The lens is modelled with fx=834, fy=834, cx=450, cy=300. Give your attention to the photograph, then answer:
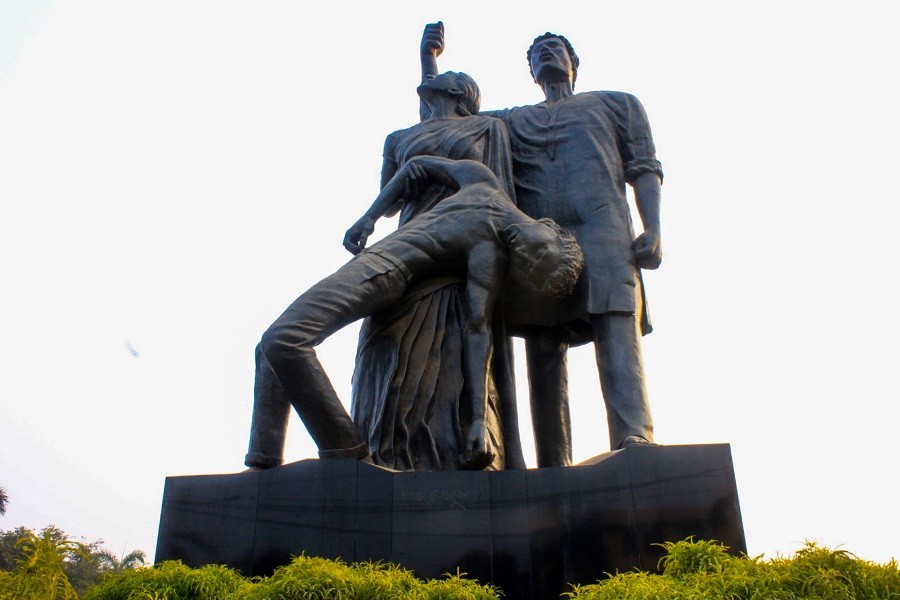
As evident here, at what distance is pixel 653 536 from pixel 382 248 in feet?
9.68

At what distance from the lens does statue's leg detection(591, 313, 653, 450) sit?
6188 mm

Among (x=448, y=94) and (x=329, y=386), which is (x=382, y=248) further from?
(x=448, y=94)

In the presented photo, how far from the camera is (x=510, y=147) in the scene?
8086mm

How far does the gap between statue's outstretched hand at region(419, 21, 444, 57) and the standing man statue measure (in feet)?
4.08

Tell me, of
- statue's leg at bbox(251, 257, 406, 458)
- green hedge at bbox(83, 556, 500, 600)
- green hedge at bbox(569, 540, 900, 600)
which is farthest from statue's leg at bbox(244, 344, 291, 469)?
green hedge at bbox(569, 540, 900, 600)

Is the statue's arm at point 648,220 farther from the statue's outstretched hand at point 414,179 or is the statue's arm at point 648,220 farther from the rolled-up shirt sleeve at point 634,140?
the statue's outstretched hand at point 414,179

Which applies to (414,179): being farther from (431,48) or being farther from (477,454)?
(477,454)

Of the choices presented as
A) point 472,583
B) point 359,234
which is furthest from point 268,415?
point 472,583

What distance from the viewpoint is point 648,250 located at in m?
7.06

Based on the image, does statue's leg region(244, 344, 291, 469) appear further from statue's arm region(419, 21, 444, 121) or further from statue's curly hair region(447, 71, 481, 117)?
statue's arm region(419, 21, 444, 121)

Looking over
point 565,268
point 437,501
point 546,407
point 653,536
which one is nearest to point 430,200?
point 565,268

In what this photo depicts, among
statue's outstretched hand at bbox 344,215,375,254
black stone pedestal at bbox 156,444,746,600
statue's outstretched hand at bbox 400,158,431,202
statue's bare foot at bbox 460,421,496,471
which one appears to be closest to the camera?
black stone pedestal at bbox 156,444,746,600

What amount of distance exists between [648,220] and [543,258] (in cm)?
144

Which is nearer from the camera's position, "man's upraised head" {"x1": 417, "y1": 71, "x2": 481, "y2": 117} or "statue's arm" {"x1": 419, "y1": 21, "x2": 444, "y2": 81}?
"man's upraised head" {"x1": 417, "y1": 71, "x2": 481, "y2": 117}
